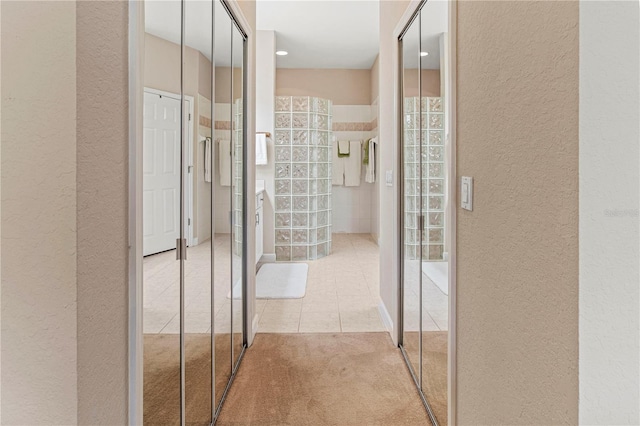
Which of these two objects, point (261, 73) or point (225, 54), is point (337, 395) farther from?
point (261, 73)

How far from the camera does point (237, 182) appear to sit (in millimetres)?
2289

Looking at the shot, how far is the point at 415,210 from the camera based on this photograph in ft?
7.31

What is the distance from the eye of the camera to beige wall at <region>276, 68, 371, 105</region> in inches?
276

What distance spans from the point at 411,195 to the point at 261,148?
3.14m

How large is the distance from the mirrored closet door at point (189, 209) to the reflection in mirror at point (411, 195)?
0.94m

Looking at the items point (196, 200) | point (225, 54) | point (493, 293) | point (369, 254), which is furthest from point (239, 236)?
point (369, 254)

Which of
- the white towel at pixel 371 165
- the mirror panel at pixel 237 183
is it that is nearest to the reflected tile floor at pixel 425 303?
the mirror panel at pixel 237 183

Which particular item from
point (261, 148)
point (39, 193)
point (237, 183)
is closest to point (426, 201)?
point (237, 183)

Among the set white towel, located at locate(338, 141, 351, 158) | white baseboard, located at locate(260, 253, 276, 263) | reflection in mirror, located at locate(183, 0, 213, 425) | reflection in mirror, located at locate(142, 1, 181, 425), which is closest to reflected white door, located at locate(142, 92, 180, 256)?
reflection in mirror, located at locate(142, 1, 181, 425)

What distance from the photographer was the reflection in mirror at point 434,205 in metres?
1.72

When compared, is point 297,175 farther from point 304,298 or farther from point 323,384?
point 323,384

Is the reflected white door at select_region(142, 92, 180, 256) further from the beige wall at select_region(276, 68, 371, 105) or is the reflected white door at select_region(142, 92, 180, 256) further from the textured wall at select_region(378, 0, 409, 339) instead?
the beige wall at select_region(276, 68, 371, 105)

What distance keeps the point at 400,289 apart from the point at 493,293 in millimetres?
1449

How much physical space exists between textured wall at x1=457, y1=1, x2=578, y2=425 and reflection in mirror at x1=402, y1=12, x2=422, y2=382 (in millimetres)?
726
